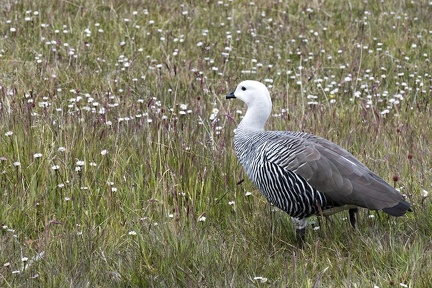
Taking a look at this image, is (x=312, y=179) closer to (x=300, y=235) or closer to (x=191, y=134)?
(x=300, y=235)

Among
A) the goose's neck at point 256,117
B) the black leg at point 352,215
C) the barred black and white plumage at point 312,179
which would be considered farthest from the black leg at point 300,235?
the goose's neck at point 256,117

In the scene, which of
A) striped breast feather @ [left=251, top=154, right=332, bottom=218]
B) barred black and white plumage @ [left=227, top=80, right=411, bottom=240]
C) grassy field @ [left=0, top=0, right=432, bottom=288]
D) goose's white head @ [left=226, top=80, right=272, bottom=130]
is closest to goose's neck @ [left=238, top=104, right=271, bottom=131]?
goose's white head @ [left=226, top=80, right=272, bottom=130]

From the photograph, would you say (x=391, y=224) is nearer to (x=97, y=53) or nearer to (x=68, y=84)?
(x=68, y=84)

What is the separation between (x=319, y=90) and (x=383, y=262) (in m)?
4.16

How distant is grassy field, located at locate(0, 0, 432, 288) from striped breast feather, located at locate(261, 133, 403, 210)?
26cm

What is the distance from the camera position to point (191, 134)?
6535 millimetres

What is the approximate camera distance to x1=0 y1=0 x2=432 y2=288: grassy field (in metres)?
4.74

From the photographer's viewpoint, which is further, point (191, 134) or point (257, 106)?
point (191, 134)

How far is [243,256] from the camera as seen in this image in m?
4.84

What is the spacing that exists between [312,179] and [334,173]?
0.14 meters

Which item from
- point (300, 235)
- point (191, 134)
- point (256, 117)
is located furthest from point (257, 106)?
point (300, 235)

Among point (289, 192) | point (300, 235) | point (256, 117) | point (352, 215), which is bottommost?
point (300, 235)

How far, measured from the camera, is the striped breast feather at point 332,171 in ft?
16.3

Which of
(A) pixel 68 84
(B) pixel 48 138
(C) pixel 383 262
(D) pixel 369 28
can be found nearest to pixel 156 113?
(B) pixel 48 138
